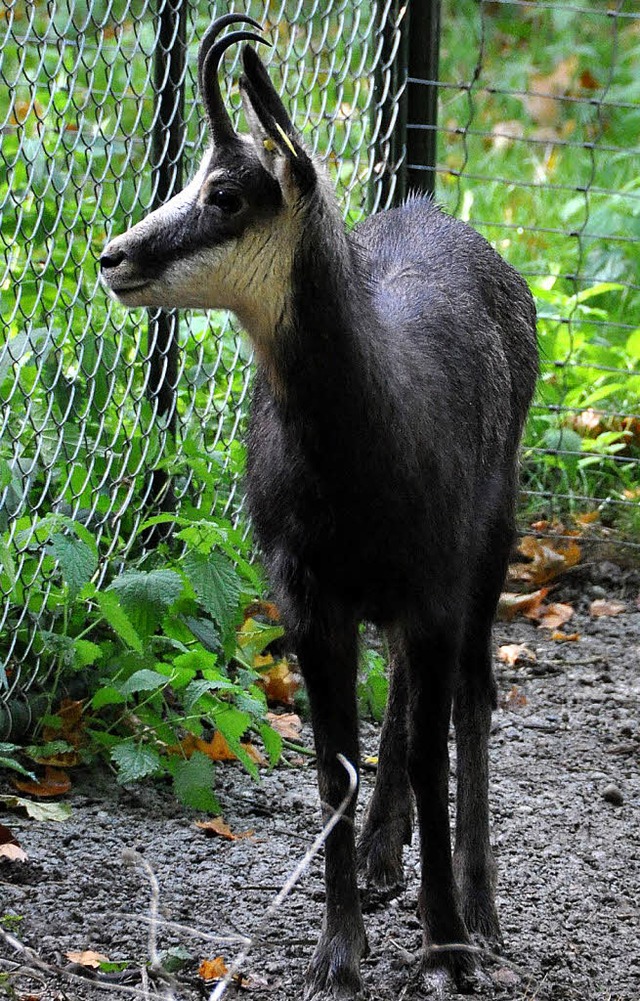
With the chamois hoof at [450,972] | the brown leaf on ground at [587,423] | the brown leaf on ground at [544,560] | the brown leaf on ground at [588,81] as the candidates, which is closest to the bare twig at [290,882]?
the chamois hoof at [450,972]

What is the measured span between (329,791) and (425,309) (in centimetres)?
119

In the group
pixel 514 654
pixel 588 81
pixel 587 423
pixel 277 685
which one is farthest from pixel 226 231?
pixel 588 81

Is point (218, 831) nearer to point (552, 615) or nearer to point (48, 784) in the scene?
point (48, 784)

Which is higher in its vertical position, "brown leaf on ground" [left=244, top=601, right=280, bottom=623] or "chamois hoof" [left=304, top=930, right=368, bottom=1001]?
"brown leaf on ground" [left=244, top=601, right=280, bottom=623]

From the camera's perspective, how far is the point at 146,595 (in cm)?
424

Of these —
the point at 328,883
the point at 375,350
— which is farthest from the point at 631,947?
the point at 375,350

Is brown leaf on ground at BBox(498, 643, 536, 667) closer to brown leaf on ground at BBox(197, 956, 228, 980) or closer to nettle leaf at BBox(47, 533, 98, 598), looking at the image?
nettle leaf at BBox(47, 533, 98, 598)

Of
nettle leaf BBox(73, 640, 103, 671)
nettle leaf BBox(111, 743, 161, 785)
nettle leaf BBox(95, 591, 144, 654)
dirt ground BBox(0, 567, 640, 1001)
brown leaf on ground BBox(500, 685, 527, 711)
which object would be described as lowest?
dirt ground BBox(0, 567, 640, 1001)

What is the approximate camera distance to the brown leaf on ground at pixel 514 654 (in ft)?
17.9

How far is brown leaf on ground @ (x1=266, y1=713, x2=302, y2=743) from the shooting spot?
4.75m

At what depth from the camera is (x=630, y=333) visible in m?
7.09

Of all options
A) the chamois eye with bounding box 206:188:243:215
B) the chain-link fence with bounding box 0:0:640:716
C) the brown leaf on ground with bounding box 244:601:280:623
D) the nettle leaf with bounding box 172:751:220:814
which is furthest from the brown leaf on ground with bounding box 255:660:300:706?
the chamois eye with bounding box 206:188:243:215

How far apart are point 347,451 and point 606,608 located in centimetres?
282

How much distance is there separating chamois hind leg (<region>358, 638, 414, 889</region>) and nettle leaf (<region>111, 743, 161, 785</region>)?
59cm
